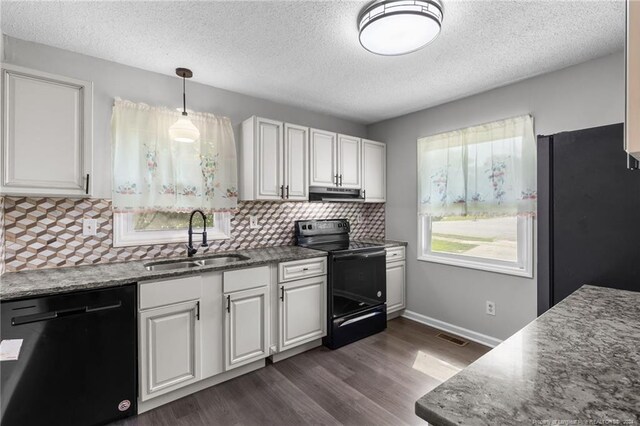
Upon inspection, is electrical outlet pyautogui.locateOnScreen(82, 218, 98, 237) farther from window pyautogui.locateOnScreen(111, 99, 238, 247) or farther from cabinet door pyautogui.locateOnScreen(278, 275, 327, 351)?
cabinet door pyautogui.locateOnScreen(278, 275, 327, 351)

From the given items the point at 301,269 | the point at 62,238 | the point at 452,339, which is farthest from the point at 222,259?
the point at 452,339

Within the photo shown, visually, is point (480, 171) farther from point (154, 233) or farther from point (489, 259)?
point (154, 233)

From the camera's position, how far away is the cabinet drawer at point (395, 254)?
3389 millimetres

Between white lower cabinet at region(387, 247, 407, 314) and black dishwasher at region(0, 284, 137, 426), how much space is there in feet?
8.12

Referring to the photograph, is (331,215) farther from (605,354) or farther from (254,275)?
(605,354)

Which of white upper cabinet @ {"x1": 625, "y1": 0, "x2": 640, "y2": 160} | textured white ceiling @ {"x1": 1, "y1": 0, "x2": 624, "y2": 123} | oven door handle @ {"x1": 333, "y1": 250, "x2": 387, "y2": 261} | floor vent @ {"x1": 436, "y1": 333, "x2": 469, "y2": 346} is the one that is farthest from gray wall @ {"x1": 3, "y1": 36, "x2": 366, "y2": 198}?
floor vent @ {"x1": 436, "y1": 333, "x2": 469, "y2": 346}

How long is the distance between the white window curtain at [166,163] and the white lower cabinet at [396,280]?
6.09 ft

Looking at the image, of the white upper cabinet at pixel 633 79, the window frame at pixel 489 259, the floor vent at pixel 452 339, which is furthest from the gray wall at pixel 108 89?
the floor vent at pixel 452 339

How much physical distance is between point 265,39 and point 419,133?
2.12 m

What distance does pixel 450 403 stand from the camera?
63 cm

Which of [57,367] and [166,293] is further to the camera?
[166,293]

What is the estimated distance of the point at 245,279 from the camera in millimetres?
2309

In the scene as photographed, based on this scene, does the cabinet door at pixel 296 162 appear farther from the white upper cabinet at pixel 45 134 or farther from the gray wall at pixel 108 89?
the white upper cabinet at pixel 45 134

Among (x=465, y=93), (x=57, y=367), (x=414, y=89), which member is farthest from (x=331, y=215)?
(x=57, y=367)
